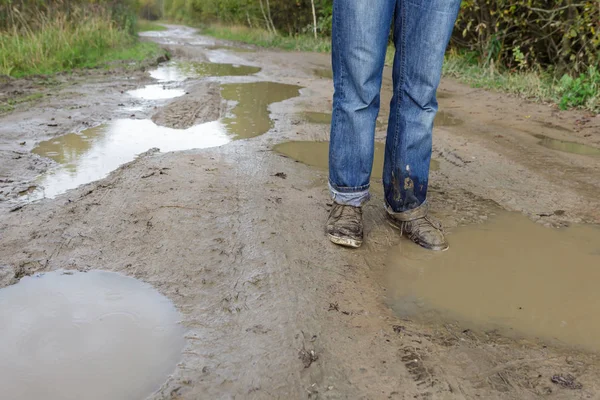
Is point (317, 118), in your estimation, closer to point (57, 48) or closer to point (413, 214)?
point (413, 214)

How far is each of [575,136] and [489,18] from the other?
177 inches

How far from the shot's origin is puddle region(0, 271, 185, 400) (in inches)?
48.7

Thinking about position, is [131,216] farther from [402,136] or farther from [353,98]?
[402,136]

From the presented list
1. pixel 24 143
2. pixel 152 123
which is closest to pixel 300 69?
pixel 152 123

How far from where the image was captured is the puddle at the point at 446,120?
4.47m

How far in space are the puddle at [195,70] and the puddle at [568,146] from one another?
4.86 m

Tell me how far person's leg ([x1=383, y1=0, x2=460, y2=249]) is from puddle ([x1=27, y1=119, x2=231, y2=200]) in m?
1.71

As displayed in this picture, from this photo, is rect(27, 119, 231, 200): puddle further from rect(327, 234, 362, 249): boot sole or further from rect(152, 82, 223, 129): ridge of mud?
rect(327, 234, 362, 249): boot sole

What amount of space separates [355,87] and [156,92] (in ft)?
14.2

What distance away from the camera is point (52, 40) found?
7949 millimetres

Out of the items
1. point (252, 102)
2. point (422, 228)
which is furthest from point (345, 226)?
point (252, 102)

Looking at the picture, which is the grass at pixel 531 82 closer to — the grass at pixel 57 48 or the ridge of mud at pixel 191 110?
the ridge of mud at pixel 191 110

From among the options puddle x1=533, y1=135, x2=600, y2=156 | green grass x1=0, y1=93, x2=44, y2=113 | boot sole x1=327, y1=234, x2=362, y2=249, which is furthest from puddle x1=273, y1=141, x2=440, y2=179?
green grass x1=0, y1=93, x2=44, y2=113

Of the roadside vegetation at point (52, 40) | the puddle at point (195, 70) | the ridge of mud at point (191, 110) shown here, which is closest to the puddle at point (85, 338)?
the ridge of mud at point (191, 110)
